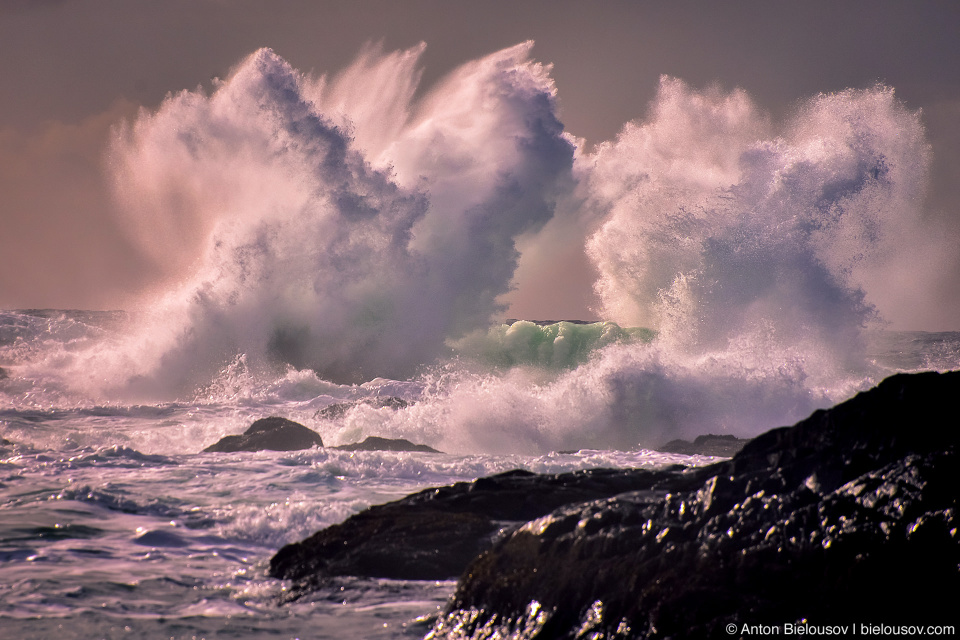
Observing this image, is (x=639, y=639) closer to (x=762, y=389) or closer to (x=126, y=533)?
(x=126, y=533)

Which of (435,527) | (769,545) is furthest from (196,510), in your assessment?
(769,545)

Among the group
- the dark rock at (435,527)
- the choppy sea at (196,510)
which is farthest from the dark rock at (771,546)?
the dark rock at (435,527)

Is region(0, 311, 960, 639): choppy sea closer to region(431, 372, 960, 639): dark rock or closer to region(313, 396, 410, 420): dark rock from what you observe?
region(313, 396, 410, 420): dark rock

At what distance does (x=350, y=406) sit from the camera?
13766 mm

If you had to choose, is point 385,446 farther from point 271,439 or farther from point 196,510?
point 196,510

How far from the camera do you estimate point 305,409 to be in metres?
15.3

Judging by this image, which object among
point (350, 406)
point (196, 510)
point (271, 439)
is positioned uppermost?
point (350, 406)

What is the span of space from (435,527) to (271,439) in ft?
19.5

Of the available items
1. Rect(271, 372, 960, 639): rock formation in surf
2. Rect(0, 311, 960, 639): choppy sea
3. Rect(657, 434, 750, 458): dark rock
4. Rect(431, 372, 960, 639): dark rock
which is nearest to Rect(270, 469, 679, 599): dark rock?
Rect(0, 311, 960, 639): choppy sea

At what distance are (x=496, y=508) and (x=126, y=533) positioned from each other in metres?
2.71

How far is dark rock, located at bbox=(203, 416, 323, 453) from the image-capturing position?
391 inches

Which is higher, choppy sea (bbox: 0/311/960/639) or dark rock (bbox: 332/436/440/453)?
dark rock (bbox: 332/436/440/453)

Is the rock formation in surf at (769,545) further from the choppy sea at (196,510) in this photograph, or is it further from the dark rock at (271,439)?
Result: the dark rock at (271,439)

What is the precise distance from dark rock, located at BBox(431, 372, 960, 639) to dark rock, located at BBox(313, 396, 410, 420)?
33.4 feet
